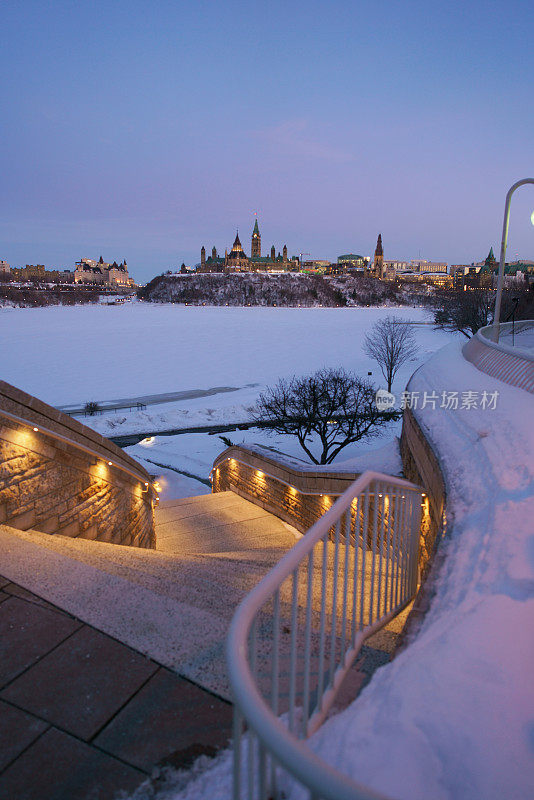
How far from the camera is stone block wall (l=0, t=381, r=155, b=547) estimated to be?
5.21 meters

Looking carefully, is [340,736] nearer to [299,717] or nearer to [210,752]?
[299,717]

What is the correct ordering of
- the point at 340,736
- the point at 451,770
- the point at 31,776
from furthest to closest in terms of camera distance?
the point at 31,776 → the point at 340,736 → the point at 451,770

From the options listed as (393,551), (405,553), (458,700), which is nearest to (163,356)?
(405,553)

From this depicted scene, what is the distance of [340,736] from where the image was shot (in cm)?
197

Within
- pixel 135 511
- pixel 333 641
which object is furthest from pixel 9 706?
pixel 135 511

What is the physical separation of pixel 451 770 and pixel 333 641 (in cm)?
71

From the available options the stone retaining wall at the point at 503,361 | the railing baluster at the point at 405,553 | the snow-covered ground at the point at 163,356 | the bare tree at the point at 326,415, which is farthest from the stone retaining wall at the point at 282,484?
the snow-covered ground at the point at 163,356

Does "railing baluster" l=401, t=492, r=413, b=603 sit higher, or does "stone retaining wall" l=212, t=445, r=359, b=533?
"railing baluster" l=401, t=492, r=413, b=603

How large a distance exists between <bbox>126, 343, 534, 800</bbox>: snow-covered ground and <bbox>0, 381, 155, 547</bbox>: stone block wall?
13.3 feet

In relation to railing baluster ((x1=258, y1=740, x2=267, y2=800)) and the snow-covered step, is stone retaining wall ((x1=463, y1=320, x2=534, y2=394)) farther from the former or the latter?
railing baluster ((x1=258, y1=740, x2=267, y2=800))

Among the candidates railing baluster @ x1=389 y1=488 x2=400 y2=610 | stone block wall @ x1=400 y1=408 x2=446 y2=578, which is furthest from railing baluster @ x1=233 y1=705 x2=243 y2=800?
stone block wall @ x1=400 y1=408 x2=446 y2=578

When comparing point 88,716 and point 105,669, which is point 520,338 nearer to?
point 105,669

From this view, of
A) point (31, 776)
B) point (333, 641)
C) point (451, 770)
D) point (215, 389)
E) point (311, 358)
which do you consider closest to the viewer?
point (451, 770)

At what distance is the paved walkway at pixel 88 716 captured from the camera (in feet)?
6.98
